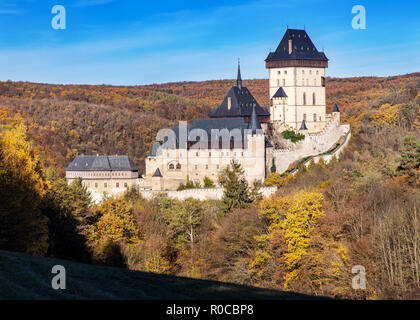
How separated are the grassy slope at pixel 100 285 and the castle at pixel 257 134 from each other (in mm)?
34200

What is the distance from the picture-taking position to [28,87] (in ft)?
443

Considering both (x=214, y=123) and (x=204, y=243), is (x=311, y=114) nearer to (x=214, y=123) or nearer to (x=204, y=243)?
(x=214, y=123)

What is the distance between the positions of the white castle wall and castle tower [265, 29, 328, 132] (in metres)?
2.38

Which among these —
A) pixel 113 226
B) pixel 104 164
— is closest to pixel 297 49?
pixel 104 164

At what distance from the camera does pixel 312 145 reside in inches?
2159

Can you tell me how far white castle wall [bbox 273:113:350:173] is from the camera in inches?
2055

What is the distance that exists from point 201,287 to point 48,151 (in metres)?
72.9

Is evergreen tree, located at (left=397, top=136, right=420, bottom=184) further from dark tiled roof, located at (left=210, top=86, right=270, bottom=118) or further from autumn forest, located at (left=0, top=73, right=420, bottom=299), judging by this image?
dark tiled roof, located at (left=210, top=86, right=270, bottom=118)

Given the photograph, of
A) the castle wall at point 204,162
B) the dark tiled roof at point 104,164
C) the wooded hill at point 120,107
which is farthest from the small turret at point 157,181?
the wooded hill at point 120,107

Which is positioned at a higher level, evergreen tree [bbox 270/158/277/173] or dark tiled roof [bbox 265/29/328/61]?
dark tiled roof [bbox 265/29/328/61]

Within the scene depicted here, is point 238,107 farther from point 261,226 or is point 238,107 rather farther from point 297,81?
point 261,226

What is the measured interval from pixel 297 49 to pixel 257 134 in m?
14.2

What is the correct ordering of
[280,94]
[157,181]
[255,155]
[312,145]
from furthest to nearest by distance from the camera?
[280,94]
[312,145]
[157,181]
[255,155]
